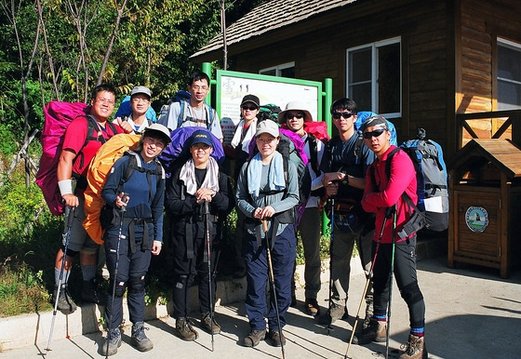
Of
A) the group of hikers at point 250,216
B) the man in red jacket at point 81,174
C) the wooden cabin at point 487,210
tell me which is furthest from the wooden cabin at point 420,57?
the man in red jacket at point 81,174

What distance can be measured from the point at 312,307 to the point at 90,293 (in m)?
2.23

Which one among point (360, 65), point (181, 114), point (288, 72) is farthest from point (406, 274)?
point (288, 72)

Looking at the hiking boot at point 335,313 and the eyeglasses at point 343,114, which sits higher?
the eyeglasses at point 343,114

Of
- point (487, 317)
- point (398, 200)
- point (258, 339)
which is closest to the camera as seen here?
point (398, 200)

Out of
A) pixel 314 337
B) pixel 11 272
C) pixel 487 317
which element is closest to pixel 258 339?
pixel 314 337

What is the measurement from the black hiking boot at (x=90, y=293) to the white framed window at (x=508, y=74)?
8.12 m

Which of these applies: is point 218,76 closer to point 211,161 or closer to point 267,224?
point 211,161

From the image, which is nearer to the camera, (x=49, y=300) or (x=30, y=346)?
(x=30, y=346)

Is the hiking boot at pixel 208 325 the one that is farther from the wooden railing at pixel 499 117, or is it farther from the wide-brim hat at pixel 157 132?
the wooden railing at pixel 499 117

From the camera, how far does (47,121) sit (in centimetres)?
450

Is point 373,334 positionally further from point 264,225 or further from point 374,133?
point 374,133

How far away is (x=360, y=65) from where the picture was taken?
9.92 m

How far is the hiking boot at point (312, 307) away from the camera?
4.94 m

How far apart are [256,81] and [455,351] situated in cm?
418
